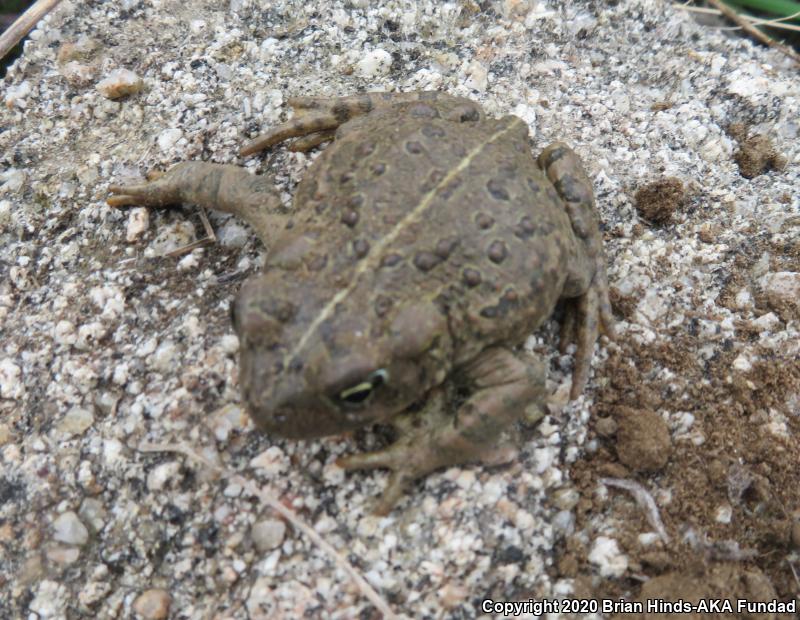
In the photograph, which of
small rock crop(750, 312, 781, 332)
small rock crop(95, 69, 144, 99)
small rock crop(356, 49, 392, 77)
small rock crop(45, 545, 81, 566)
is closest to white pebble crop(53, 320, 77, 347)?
small rock crop(45, 545, 81, 566)

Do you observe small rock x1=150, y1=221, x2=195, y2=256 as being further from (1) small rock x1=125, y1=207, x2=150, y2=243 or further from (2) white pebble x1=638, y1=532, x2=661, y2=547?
(2) white pebble x1=638, y1=532, x2=661, y2=547

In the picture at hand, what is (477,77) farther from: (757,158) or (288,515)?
(288,515)

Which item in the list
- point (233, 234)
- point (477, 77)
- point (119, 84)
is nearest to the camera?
point (233, 234)

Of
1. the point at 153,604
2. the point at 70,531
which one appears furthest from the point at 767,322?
the point at 70,531

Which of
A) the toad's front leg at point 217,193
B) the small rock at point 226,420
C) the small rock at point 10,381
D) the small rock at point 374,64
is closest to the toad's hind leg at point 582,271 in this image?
the small rock at point 374,64

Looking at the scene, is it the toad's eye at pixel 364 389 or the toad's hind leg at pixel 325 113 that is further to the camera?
the toad's hind leg at pixel 325 113

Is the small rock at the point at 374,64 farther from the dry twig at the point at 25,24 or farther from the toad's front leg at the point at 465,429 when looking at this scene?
the toad's front leg at the point at 465,429

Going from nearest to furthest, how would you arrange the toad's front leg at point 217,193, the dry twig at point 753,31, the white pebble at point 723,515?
the white pebble at point 723,515 → the toad's front leg at point 217,193 → the dry twig at point 753,31
